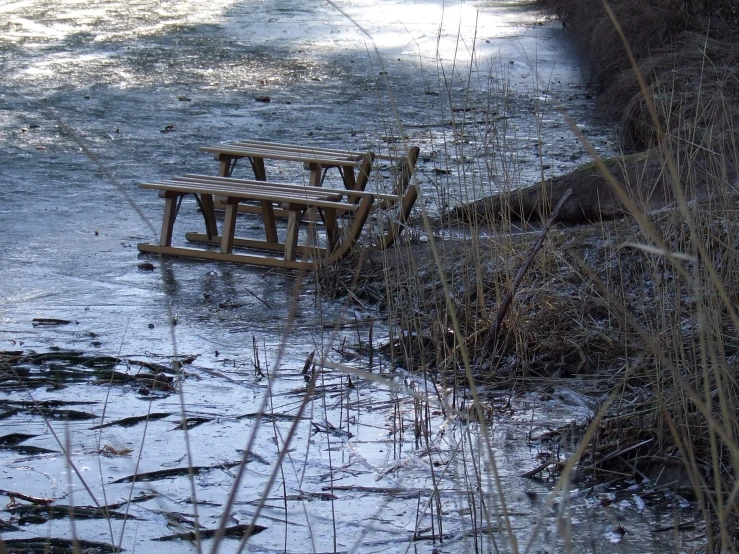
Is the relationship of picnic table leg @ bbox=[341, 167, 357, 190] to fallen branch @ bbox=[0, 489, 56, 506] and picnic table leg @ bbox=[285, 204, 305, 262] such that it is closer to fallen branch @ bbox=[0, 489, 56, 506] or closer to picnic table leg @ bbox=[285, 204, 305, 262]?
picnic table leg @ bbox=[285, 204, 305, 262]

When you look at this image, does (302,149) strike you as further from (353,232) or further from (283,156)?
(353,232)

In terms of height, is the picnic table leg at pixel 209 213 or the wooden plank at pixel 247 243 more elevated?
the picnic table leg at pixel 209 213

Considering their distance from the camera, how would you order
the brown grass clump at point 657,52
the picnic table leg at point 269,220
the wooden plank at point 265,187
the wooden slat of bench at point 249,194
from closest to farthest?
the wooden slat of bench at point 249,194, the wooden plank at point 265,187, the picnic table leg at point 269,220, the brown grass clump at point 657,52

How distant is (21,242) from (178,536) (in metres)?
3.94

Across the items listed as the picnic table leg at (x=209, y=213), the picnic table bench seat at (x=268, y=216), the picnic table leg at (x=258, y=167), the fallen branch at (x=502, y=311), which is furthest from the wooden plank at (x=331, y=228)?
the fallen branch at (x=502, y=311)

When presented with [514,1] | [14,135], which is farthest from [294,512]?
[514,1]

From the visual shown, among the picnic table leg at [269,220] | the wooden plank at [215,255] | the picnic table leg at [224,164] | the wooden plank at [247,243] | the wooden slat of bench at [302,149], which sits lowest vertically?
the wooden plank at [247,243]

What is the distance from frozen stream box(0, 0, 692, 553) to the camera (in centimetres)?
317

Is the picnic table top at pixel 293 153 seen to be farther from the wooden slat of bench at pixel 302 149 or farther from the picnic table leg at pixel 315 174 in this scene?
the picnic table leg at pixel 315 174

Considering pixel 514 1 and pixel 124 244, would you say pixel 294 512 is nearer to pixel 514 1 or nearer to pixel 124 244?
pixel 124 244

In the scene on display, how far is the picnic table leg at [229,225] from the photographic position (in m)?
6.35

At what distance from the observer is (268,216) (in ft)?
21.7

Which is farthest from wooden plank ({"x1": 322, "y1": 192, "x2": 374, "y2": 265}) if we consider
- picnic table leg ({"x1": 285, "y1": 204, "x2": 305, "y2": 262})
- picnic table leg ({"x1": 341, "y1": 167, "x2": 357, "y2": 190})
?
picnic table leg ({"x1": 341, "y1": 167, "x2": 357, "y2": 190})

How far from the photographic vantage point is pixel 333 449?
3785 millimetres
